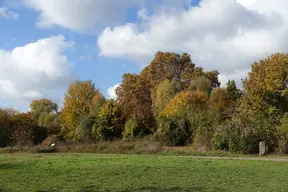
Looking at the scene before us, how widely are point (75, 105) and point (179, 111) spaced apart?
79.2 feet

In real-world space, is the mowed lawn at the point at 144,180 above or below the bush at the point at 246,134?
below

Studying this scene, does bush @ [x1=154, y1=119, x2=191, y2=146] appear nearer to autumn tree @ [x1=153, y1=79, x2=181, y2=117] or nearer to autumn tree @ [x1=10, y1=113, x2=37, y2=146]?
autumn tree @ [x1=153, y1=79, x2=181, y2=117]

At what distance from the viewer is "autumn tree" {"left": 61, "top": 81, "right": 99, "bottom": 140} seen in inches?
2258

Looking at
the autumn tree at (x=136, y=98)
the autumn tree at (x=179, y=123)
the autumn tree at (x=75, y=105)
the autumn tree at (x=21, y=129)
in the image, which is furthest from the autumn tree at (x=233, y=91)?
the autumn tree at (x=21, y=129)

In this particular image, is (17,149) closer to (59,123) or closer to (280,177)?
(59,123)

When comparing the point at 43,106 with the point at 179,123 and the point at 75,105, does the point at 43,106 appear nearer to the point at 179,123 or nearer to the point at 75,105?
the point at 75,105

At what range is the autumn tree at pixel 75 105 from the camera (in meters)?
57.3

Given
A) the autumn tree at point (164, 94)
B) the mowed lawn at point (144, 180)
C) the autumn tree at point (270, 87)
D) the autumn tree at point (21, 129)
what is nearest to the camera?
the mowed lawn at point (144, 180)

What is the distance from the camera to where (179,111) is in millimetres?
44281

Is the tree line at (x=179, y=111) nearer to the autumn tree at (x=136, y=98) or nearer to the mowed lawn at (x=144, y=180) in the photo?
the autumn tree at (x=136, y=98)

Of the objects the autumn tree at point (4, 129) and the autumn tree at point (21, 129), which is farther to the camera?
the autumn tree at point (4, 129)

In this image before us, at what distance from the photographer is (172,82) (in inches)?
2175

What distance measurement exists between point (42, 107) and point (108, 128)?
42.3 metres

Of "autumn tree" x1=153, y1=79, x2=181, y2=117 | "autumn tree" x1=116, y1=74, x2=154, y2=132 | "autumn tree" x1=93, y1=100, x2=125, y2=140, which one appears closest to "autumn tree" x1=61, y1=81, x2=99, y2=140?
"autumn tree" x1=93, y1=100, x2=125, y2=140
